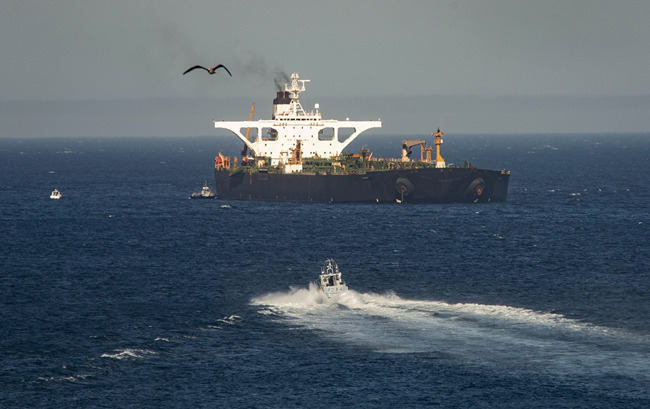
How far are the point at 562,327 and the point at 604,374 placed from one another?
39.7 ft

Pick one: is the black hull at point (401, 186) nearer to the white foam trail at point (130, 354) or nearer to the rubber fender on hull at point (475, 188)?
the rubber fender on hull at point (475, 188)

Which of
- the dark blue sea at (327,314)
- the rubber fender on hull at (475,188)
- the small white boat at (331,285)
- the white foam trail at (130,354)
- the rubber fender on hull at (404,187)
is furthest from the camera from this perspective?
the rubber fender on hull at (475,188)

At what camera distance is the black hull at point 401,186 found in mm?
153500

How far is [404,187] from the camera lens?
15475cm

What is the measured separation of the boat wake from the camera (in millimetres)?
65062

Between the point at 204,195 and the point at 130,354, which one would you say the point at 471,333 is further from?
the point at 204,195

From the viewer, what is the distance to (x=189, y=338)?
72750 millimetres

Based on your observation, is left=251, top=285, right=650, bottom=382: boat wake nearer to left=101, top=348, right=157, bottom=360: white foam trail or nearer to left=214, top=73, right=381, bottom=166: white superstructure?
left=101, top=348, right=157, bottom=360: white foam trail

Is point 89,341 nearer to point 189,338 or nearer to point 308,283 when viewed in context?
point 189,338

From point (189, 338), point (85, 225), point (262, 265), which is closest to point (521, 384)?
point (189, 338)

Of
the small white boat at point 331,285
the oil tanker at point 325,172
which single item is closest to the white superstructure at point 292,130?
the oil tanker at point 325,172

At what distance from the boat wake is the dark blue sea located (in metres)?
0.21

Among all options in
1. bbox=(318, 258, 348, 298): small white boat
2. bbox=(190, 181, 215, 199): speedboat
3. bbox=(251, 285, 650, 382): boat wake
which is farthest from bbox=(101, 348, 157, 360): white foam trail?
bbox=(190, 181, 215, 199): speedboat

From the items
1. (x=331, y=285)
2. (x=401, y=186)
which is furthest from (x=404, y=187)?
(x=331, y=285)
